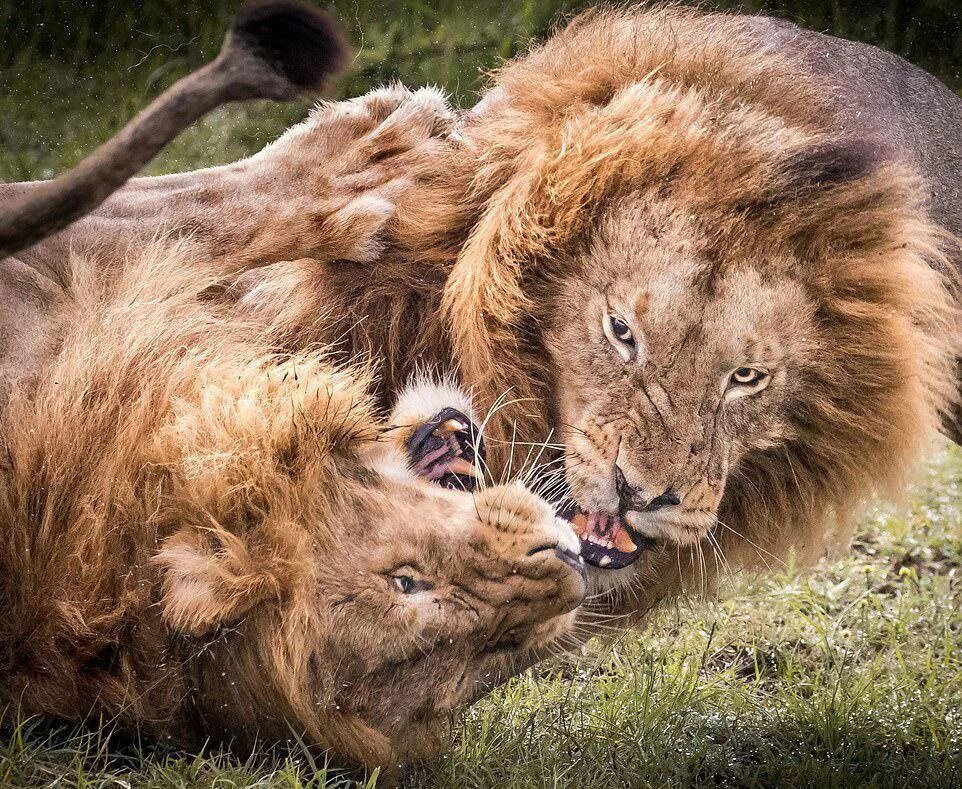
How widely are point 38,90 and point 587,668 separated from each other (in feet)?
11.4

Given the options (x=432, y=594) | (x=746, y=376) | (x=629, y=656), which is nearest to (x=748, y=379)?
(x=746, y=376)

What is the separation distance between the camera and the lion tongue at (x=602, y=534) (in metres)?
2.38

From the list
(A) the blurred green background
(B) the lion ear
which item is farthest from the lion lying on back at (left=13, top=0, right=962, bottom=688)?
(A) the blurred green background

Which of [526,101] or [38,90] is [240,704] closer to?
[526,101]

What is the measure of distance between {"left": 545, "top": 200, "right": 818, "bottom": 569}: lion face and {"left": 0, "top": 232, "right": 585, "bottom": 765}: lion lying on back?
166mm

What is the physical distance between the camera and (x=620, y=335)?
7.56ft

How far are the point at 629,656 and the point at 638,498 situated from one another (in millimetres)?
1159

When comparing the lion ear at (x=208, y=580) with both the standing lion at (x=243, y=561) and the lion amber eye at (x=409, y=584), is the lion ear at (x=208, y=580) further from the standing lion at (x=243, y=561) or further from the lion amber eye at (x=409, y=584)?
the lion amber eye at (x=409, y=584)

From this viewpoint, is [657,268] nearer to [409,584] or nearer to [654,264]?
[654,264]

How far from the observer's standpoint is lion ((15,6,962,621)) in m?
2.27

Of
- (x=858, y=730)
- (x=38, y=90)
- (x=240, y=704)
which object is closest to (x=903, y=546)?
(x=858, y=730)

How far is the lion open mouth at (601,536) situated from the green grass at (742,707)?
46 centimetres


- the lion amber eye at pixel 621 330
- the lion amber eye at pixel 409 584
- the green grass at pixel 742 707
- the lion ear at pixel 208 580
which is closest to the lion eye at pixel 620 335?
the lion amber eye at pixel 621 330

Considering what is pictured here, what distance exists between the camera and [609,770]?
2617 millimetres
